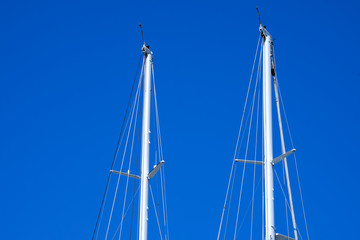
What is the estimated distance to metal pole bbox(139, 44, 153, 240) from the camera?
3912 centimetres

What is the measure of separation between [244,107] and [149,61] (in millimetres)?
6018

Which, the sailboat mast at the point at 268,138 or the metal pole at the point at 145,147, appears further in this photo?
the metal pole at the point at 145,147

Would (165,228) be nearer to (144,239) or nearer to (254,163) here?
(144,239)

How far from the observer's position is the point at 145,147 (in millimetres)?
40938

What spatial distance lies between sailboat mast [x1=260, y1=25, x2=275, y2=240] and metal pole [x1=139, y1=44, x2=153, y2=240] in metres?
6.04

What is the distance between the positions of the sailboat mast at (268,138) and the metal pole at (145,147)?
19.8ft

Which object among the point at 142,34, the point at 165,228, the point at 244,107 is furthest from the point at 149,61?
the point at 165,228

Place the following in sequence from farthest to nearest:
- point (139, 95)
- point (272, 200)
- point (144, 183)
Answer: point (139, 95)
point (144, 183)
point (272, 200)

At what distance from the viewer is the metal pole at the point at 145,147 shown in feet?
128

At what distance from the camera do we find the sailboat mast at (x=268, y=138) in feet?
122

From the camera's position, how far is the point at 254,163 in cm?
3997

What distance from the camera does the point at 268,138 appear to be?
39.2m

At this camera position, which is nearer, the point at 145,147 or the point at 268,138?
the point at 268,138

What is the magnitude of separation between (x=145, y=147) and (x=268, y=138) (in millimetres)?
6367
